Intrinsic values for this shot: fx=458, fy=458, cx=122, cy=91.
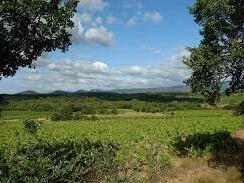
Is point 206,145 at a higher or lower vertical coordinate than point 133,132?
higher

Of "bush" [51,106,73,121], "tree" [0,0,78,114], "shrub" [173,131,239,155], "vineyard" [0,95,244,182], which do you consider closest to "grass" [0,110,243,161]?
"vineyard" [0,95,244,182]

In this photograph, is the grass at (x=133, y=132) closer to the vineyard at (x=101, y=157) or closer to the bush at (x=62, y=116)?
the vineyard at (x=101, y=157)

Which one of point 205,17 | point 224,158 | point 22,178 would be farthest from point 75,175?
point 205,17

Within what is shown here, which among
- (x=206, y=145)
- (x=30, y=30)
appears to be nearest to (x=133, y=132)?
(x=206, y=145)

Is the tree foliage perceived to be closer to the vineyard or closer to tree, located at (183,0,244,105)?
the vineyard

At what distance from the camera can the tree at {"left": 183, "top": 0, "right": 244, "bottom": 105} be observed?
100 feet

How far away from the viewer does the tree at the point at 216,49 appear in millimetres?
30484

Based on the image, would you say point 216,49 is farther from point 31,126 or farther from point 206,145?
point 31,126

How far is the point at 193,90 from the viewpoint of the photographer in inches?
1302

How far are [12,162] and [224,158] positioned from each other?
67.9ft

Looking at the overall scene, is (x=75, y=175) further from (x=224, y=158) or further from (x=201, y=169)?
(x=224, y=158)

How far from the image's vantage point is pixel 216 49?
106 feet

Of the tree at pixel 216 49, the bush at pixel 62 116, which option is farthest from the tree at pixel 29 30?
the bush at pixel 62 116

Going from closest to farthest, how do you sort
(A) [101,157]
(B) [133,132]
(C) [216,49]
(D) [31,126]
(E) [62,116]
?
1. (A) [101,157]
2. (D) [31,126]
3. (C) [216,49]
4. (B) [133,132]
5. (E) [62,116]
